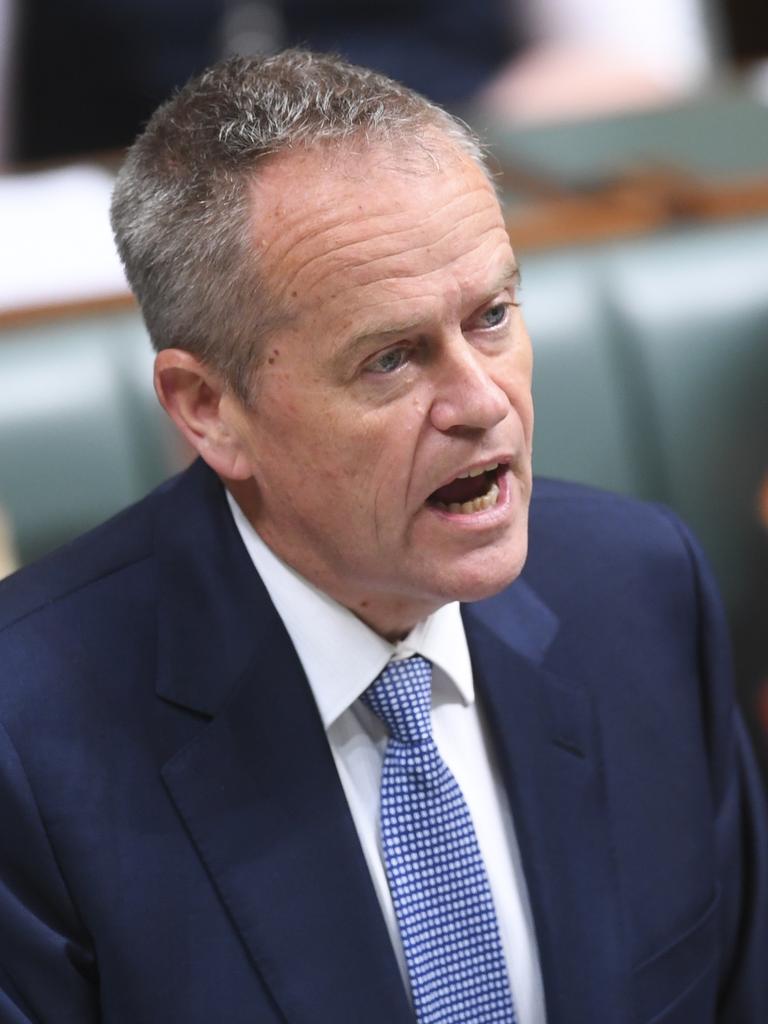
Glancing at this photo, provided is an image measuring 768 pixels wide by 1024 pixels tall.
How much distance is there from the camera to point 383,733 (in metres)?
1.19

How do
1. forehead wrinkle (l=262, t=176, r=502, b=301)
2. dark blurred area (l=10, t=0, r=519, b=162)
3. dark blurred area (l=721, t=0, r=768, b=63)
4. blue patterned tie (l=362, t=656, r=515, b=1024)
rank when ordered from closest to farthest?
forehead wrinkle (l=262, t=176, r=502, b=301) → blue patterned tie (l=362, t=656, r=515, b=1024) → dark blurred area (l=10, t=0, r=519, b=162) → dark blurred area (l=721, t=0, r=768, b=63)

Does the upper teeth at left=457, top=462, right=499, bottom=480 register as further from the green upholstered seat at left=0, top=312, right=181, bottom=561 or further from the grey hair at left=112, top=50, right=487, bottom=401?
the green upholstered seat at left=0, top=312, right=181, bottom=561

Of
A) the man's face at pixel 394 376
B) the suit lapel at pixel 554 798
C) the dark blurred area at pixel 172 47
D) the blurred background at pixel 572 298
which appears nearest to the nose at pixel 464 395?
the man's face at pixel 394 376

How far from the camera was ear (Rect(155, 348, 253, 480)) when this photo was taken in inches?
44.8

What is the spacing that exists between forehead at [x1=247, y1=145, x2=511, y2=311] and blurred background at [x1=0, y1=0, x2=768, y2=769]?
1.53 ft

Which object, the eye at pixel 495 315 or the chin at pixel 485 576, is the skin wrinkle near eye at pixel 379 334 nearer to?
the eye at pixel 495 315

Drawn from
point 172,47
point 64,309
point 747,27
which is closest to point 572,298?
point 64,309

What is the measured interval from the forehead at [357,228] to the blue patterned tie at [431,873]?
292mm

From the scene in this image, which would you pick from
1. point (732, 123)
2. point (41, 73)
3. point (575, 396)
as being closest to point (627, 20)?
point (732, 123)

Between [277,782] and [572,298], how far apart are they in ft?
2.52

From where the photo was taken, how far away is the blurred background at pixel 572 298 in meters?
1.61

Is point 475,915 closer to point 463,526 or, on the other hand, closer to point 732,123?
point 463,526

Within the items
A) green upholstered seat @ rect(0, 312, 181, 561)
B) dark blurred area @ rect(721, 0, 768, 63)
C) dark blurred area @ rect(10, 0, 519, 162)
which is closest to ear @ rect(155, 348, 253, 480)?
green upholstered seat @ rect(0, 312, 181, 561)

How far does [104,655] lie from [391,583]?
21 centimetres
